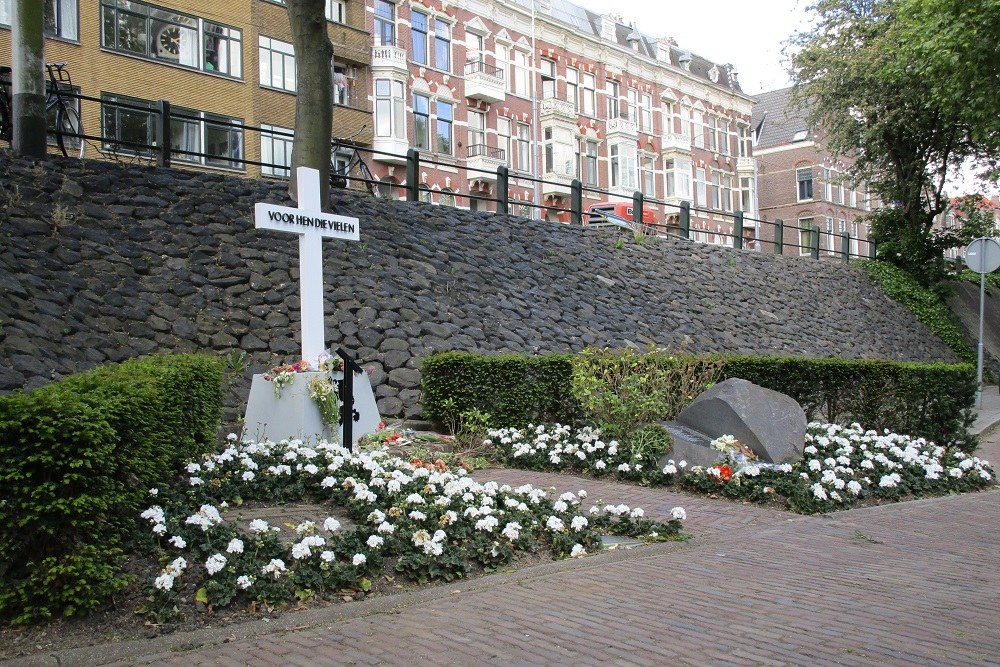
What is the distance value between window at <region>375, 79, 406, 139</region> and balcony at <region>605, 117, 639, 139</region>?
15.4 m

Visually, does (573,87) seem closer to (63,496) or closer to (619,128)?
(619,128)

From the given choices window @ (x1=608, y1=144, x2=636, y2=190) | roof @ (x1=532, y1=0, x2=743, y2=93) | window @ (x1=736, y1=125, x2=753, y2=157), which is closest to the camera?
roof @ (x1=532, y1=0, x2=743, y2=93)

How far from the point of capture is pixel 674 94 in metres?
51.2

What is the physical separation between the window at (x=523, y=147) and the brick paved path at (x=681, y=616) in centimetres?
3584

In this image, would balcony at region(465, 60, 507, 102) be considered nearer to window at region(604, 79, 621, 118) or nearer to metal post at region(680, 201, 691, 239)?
window at region(604, 79, 621, 118)

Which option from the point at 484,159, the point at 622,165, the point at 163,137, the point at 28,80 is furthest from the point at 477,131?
the point at 28,80

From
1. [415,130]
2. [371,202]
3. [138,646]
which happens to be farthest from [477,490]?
[415,130]

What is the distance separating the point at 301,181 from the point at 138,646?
649cm

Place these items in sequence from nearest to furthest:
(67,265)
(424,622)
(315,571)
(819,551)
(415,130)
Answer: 1. (424,622)
2. (315,571)
3. (819,551)
4. (67,265)
5. (415,130)

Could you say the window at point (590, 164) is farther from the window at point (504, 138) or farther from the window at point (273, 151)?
the window at point (273, 151)

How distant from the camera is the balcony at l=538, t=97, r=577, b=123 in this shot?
4306 cm

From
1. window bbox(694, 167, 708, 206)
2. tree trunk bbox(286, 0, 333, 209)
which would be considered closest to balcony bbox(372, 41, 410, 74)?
tree trunk bbox(286, 0, 333, 209)

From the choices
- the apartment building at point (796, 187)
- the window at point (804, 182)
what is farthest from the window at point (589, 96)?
the window at point (804, 182)

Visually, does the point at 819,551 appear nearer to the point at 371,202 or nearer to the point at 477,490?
the point at 477,490
